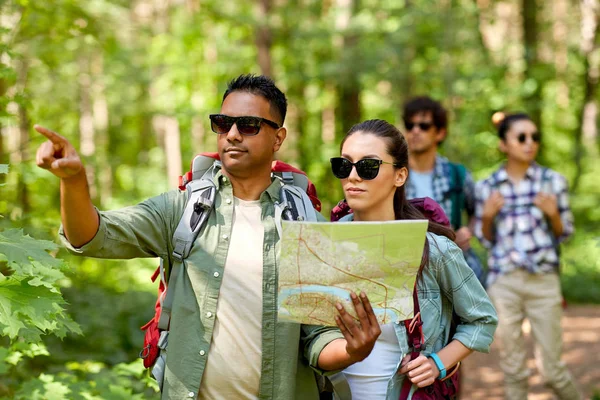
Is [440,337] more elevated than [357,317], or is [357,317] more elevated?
[357,317]

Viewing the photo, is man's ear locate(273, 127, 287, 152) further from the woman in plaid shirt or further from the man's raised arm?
the woman in plaid shirt

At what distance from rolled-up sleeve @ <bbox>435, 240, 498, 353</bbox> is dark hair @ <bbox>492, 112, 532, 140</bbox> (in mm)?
3463

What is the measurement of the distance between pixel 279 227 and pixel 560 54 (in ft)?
91.3

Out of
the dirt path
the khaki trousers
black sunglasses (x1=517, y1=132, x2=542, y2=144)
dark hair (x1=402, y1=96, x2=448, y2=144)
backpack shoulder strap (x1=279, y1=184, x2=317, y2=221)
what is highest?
dark hair (x1=402, y1=96, x2=448, y2=144)

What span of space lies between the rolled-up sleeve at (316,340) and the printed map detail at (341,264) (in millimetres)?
436

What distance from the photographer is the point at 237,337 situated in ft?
10.5

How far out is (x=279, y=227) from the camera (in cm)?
328

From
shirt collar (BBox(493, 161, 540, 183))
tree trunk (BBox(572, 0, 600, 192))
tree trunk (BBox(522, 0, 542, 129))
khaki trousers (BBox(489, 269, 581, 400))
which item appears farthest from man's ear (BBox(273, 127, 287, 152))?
tree trunk (BBox(572, 0, 600, 192))

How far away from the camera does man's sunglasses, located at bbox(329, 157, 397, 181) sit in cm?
327

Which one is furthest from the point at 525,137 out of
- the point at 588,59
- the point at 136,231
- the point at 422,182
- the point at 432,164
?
the point at 588,59

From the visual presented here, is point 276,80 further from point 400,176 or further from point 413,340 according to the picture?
point 413,340

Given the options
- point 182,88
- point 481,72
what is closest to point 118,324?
point 481,72

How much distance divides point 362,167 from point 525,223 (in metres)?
3.57

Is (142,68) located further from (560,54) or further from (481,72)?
(560,54)
